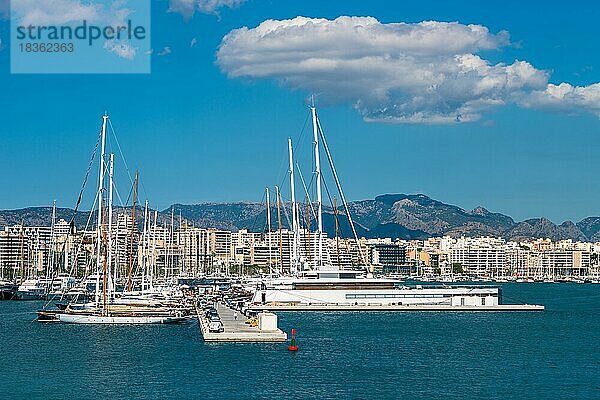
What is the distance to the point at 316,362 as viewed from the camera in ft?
134

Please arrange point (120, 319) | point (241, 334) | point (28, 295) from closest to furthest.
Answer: point (241, 334) < point (120, 319) < point (28, 295)

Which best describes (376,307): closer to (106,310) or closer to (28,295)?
(106,310)

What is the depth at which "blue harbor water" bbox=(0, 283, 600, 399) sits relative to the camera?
34.3m

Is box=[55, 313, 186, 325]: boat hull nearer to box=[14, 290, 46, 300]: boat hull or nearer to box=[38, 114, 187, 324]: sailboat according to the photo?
box=[38, 114, 187, 324]: sailboat

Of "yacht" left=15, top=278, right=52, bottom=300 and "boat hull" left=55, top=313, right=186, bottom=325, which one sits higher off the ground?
"boat hull" left=55, top=313, right=186, bottom=325

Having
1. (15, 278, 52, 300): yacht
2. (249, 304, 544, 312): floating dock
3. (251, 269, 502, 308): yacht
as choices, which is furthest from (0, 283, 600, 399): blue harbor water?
(15, 278, 52, 300): yacht

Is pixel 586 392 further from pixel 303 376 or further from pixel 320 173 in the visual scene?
pixel 320 173

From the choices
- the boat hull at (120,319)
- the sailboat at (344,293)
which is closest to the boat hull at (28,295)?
the sailboat at (344,293)

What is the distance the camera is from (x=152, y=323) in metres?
56.4

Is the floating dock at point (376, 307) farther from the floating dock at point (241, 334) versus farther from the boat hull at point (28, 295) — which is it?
the boat hull at point (28, 295)

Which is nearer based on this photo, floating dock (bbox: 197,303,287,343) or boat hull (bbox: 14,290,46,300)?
floating dock (bbox: 197,303,287,343)

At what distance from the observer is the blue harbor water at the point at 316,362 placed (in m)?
34.3

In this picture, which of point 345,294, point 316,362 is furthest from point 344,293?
point 316,362

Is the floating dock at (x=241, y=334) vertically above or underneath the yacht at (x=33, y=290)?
above
